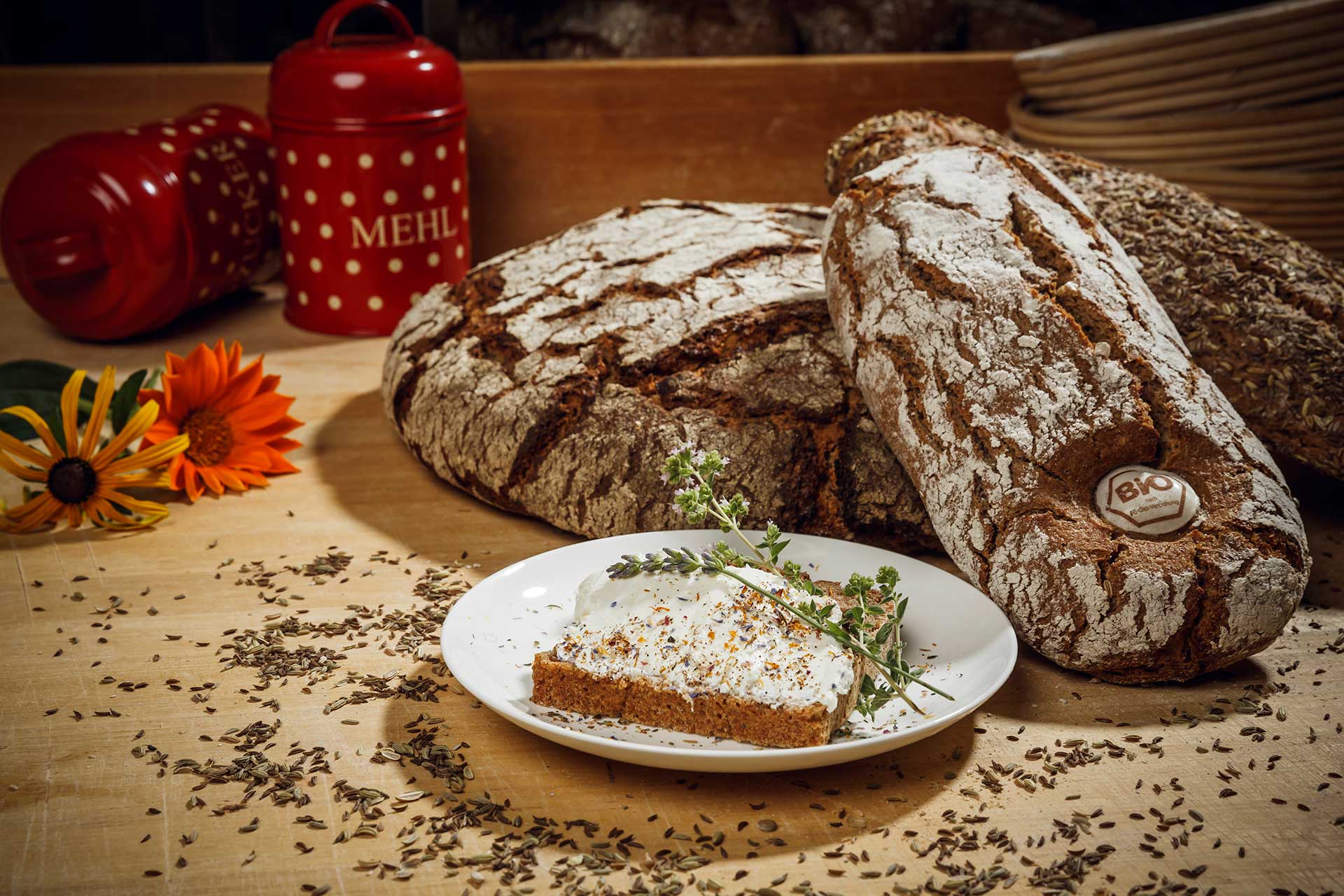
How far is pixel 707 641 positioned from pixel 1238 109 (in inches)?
50.1

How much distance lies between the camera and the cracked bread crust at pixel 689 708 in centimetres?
77

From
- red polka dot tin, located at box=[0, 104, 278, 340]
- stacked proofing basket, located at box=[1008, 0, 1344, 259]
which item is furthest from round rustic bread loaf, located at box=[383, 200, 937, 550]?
stacked proofing basket, located at box=[1008, 0, 1344, 259]

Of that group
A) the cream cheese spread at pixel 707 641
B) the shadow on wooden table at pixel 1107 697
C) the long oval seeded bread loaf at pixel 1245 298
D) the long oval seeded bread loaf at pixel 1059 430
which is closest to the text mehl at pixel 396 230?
the long oval seeded bread loaf at pixel 1245 298

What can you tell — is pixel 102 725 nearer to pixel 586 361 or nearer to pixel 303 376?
pixel 586 361

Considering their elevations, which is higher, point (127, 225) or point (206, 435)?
point (127, 225)

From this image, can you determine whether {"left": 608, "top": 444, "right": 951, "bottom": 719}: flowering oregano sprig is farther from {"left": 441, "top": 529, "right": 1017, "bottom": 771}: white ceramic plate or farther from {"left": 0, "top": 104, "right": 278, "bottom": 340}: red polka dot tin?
{"left": 0, "top": 104, "right": 278, "bottom": 340}: red polka dot tin

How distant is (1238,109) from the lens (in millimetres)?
1596

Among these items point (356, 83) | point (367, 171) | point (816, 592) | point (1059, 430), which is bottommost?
point (816, 592)

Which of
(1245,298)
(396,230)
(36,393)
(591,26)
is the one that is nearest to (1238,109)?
(1245,298)

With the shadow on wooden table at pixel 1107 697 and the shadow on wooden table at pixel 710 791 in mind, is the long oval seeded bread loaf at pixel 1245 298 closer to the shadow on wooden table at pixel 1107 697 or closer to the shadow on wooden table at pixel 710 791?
the shadow on wooden table at pixel 1107 697

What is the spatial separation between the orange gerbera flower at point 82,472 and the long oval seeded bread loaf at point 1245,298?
91 centimetres

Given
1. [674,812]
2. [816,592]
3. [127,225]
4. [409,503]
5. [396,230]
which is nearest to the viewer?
[674,812]

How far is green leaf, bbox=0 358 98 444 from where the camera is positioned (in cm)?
Result: 130

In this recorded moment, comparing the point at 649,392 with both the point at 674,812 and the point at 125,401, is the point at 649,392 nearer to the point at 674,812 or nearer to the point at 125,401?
the point at 674,812
